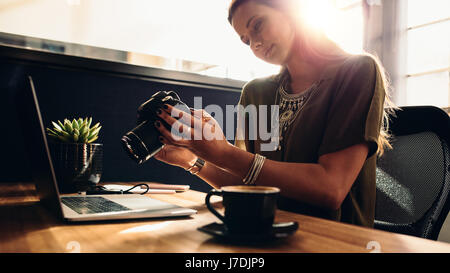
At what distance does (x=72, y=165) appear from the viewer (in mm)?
993

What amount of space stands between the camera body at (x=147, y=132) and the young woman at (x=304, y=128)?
0.06ft

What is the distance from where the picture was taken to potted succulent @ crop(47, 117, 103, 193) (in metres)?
0.99

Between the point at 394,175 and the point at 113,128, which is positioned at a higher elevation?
the point at 113,128

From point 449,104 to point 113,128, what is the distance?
160cm

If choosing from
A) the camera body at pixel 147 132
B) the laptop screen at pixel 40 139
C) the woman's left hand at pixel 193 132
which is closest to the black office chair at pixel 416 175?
the woman's left hand at pixel 193 132

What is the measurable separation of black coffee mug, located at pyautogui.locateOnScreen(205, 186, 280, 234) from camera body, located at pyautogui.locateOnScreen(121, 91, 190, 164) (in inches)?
11.5

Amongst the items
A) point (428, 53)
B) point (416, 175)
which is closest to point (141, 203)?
point (416, 175)

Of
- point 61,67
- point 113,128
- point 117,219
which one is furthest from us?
point 113,128

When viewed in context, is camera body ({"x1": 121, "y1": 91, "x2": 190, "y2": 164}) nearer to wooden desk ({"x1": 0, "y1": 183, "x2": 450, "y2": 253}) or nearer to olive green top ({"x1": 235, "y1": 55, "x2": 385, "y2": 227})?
wooden desk ({"x1": 0, "y1": 183, "x2": 450, "y2": 253})

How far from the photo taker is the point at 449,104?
1695mm

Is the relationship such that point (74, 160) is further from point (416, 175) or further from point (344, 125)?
point (416, 175)

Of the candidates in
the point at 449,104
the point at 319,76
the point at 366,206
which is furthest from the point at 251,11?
the point at 449,104

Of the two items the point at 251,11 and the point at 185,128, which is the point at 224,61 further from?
the point at 185,128

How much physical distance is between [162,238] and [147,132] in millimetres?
286
